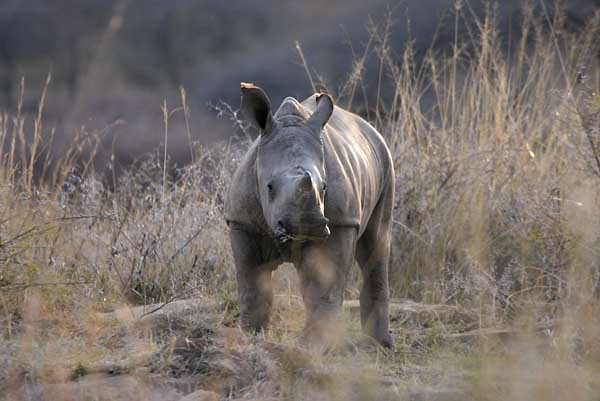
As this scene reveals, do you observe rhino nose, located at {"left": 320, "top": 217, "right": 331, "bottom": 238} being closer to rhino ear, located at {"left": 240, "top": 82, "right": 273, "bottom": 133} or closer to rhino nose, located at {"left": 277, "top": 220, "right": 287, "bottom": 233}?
rhino nose, located at {"left": 277, "top": 220, "right": 287, "bottom": 233}

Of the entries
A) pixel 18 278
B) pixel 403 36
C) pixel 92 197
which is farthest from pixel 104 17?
pixel 18 278

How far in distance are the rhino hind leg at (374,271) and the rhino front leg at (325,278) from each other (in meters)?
0.79

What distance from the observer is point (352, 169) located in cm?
503

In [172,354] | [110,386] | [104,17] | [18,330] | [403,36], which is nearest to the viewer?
[110,386]

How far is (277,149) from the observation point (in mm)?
4574

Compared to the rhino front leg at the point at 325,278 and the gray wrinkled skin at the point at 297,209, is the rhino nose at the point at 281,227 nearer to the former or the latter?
the gray wrinkled skin at the point at 297,209

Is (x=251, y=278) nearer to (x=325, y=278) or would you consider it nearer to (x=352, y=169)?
(x=325, y=278)

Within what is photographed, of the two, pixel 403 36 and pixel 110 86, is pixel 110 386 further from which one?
pixel 403 36

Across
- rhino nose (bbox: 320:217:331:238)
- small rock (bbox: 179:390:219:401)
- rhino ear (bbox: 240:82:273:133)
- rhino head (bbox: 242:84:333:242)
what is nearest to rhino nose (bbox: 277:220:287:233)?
rhino head (bbox: 242:84:333:242)

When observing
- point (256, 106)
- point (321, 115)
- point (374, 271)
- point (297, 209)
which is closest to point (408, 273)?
point (374, 271)

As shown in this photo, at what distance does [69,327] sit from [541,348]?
2345 mm

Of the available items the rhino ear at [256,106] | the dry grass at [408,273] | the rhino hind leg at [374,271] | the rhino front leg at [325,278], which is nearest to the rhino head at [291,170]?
the rhino ear at [256,106]

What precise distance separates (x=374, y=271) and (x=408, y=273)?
1.59 m

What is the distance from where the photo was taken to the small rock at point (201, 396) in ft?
13.1
